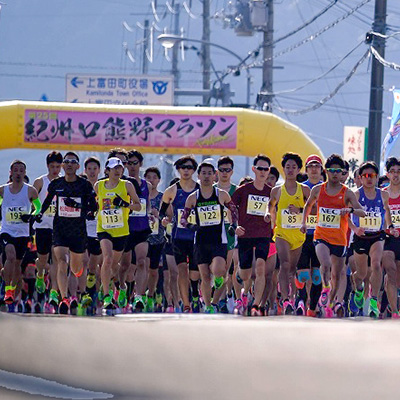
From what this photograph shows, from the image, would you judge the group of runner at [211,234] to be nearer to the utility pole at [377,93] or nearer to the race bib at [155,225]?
the race bib at [155,225]

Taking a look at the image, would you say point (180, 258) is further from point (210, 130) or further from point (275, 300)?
point (210, 130)

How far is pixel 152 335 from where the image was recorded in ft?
26.3

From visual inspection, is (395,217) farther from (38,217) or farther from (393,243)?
(38,217)

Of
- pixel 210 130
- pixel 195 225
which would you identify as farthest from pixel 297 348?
pixel 210 130

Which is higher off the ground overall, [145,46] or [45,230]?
[145,46]

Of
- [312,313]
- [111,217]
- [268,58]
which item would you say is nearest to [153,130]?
[111,217]

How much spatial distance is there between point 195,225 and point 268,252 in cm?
87

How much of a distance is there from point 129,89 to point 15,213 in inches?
2063

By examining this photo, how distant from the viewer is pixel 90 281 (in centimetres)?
1503

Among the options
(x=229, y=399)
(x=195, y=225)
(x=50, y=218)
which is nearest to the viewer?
(x=229, y=399)

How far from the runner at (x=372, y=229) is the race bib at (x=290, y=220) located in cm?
64

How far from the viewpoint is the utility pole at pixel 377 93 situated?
24422mm

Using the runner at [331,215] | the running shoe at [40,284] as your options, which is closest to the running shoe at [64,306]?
the running shoe at [40,284]

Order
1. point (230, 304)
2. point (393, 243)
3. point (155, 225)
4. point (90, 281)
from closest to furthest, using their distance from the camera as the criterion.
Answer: point (393, 243)
point (90, 281)
point (155, 225)
point (230, 304)
